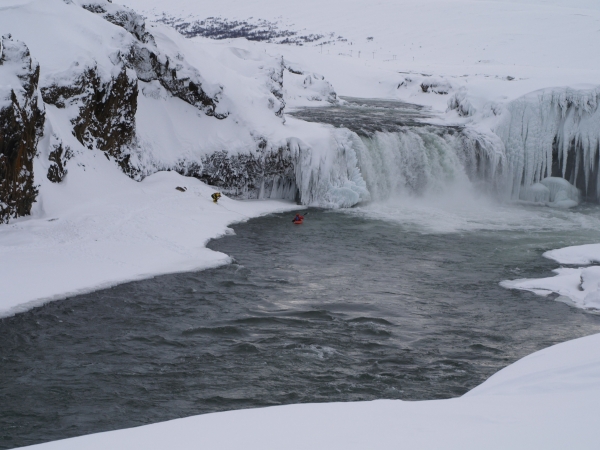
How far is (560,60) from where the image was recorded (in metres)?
48.7

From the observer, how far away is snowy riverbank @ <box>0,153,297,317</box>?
1068cm

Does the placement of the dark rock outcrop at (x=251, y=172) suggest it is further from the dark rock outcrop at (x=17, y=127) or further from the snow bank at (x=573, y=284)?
the snow bank at (x=573, y=284)

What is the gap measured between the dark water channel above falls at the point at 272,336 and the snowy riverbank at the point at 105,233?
1.55ft

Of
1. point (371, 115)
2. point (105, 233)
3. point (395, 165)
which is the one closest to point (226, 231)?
point (105, 233)

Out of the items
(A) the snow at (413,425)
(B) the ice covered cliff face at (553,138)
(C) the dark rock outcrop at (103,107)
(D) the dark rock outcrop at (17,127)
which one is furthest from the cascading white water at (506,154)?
(A) the snow at (413,425)

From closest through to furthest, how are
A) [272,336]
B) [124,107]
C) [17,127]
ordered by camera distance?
[272,336], [17,127], [124,107]

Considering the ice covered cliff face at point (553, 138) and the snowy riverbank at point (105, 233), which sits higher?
the ice covered cliff face at point (553, 138)

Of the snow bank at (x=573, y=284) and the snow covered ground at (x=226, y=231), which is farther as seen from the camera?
the snow bank at (x=573, y=284)

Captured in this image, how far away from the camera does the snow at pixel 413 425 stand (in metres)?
4.19

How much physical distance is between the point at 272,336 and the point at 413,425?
4.97 meters

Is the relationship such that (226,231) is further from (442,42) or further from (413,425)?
(442,42)

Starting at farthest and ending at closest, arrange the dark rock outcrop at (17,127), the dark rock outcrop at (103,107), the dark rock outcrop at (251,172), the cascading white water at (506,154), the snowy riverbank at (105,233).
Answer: the cascading white water at (506,154) < the dark rock outcrop at (251,172) < the dark rock outcrop at (103,107) < the dark rock outcrop at (17,127) < the snowy riverbank at (105,233)

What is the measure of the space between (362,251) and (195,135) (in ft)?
22.2

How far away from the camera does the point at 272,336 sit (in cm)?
935
